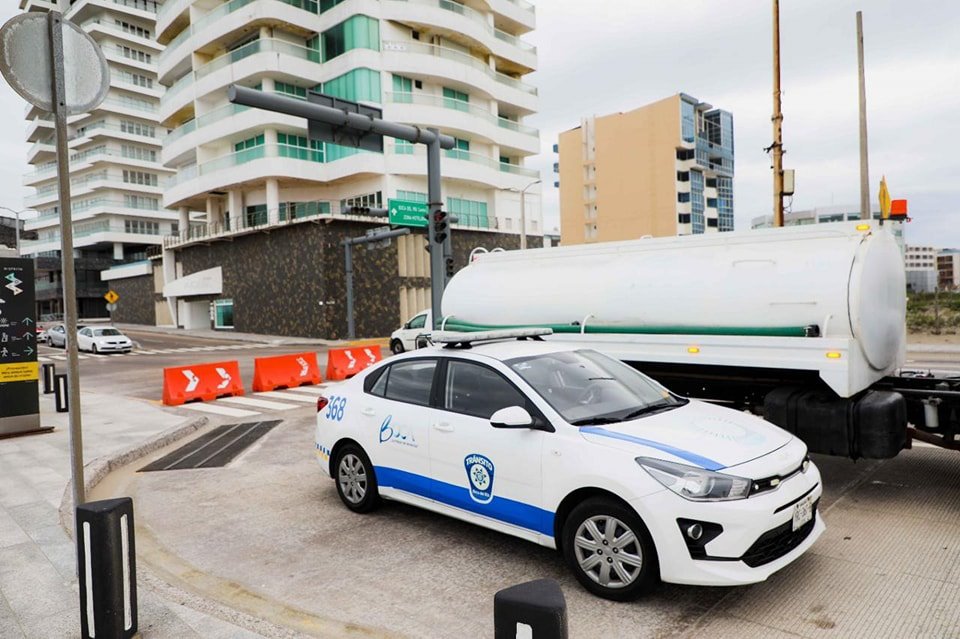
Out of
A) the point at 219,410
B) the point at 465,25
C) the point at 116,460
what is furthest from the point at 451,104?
the point at 116,460

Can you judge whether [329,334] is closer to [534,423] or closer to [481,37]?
[481,37]

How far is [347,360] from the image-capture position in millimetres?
18297

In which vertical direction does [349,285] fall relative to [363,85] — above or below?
below

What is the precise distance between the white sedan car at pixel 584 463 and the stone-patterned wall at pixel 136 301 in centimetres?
5924

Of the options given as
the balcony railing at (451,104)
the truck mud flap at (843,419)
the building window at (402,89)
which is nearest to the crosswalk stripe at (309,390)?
the truck mud flap at (843,419)

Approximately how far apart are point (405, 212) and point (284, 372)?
880cm

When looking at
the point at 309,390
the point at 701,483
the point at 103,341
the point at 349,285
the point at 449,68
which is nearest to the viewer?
the point at 701,483

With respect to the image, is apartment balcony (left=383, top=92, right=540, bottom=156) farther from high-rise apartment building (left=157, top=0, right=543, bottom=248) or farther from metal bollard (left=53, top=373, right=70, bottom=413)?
metal bollard (left=53, top=373, right=70, bottom=413)

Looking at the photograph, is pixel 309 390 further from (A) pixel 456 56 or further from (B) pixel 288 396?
(A) pixel 456 56

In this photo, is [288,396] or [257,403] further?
[288,396]

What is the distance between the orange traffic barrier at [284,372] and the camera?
15.9 metres

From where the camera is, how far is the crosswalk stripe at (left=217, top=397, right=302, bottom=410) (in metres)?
13.3

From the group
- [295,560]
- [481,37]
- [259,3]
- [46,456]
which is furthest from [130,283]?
[295,560]

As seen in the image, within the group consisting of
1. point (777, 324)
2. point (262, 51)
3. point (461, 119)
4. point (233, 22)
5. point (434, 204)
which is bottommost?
point (777, 324)
